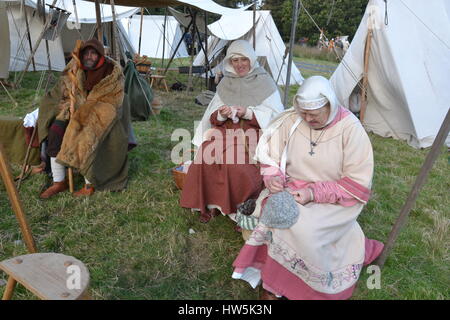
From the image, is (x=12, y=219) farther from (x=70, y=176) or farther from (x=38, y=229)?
(x=70, y=176)

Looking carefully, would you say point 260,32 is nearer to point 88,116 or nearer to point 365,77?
point 365,77

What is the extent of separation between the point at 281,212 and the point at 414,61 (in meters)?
4.25

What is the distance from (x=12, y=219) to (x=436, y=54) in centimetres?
549

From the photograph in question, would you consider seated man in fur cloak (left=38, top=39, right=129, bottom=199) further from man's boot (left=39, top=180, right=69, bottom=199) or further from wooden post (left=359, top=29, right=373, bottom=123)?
wooden post (left=359, top=29, right=373, bottom=123)

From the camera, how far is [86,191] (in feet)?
10.5

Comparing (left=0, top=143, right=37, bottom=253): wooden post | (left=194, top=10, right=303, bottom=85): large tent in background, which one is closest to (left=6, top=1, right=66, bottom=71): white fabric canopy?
(left=194, top=10, right=303, bottom=85): large tent in background

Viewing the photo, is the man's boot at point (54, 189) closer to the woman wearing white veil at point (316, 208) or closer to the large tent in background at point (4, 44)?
the woman wearing white veil at point (316, 208)

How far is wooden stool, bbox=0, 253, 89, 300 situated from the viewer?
55.8 inches

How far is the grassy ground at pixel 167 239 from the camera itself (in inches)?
85.9

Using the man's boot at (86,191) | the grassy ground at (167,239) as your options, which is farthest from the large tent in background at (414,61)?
the man's boot at (86,191)

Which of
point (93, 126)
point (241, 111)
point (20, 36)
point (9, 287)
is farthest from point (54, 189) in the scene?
point (20, 36)

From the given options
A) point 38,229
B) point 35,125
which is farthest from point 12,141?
point 38,229

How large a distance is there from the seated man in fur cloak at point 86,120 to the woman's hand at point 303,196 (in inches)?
74.6

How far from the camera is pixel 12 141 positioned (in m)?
3.53
